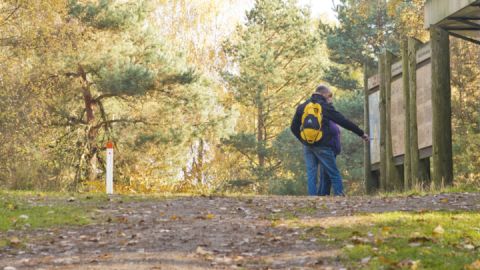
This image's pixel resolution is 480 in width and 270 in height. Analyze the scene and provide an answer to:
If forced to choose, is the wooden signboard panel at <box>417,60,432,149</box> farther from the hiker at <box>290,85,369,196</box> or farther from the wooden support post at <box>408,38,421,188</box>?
the hiker at <box>290,85,369,196</box>

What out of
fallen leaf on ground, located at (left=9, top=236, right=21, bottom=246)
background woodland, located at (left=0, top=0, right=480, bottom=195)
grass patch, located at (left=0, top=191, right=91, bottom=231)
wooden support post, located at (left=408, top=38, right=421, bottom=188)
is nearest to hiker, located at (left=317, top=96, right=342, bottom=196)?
wooden support post, located at (left=408, top=38, right=421, bottom=188)

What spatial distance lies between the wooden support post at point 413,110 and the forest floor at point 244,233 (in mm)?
3367

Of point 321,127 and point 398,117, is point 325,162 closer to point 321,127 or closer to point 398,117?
point 321,127

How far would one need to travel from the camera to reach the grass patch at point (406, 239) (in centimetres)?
666

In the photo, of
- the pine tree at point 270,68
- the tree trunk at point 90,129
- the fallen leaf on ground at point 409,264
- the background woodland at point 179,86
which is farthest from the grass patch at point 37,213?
the pine tree at point 270,68

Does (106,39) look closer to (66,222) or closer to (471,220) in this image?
(66,222)

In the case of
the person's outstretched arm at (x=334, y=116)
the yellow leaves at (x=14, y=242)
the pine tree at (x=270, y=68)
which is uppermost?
the pine tree at (x=270, y=68)

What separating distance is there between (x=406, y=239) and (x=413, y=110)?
804 cm

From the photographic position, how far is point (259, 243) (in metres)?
8.12

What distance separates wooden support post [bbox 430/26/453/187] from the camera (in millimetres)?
14453

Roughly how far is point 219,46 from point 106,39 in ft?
50.3

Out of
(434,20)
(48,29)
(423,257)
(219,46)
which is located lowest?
(423,257)

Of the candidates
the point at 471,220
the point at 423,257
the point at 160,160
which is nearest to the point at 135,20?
the point at 160,160

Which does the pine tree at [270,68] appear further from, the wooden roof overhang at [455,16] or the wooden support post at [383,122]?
the wooden roof overhang at [455,16]
